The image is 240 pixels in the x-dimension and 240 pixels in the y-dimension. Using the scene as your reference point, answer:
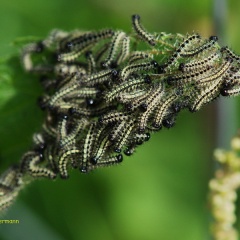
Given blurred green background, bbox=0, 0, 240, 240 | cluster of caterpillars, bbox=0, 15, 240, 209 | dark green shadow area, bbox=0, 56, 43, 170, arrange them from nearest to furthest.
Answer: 1. cluster of caterpillars, bbox=0, 15, 240, 209
2. dark green shadow area, bbox=0, 56, 43, 170
3. blurred green background, bbox=0, 0, 240, 240

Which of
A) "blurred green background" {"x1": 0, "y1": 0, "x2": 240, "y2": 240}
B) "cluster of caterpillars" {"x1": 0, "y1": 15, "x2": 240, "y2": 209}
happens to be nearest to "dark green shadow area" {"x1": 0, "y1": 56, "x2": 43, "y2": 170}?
"cluster of caterpillars" {"x1": 0, "y1": 15, "x2": 240, "y2": 209}

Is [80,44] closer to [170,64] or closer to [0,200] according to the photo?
[170,64]

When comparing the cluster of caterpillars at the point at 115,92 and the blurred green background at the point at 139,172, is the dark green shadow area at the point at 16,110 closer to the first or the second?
the cluster of caterpillars at the point at 115,92

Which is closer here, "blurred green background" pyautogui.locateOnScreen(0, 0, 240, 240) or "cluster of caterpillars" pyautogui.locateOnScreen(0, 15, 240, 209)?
"cluster of caterpillars" pyautogui.locateOnScreen(0, 15, 240, 209)

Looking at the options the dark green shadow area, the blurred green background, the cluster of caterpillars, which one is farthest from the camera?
the blurred green background

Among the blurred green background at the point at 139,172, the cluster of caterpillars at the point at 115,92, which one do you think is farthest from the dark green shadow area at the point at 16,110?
the blurred green background at the point at 139,172

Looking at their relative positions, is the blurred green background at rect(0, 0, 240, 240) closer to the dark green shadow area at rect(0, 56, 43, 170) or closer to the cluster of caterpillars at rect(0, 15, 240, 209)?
the dark green shadow area at rect(0, 56, 43, 170)
